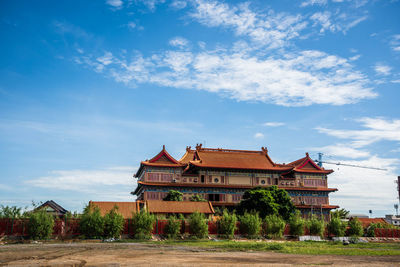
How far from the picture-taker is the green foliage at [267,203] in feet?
145

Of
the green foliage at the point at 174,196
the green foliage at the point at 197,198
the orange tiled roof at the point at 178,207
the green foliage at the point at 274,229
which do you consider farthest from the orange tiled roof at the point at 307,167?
the green foliage at the point at 274,229

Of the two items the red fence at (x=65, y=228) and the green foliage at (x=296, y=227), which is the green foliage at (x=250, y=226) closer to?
the red fence at (x=65, y=228)

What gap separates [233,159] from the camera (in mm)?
61094

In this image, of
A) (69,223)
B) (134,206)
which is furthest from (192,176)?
(69,223)

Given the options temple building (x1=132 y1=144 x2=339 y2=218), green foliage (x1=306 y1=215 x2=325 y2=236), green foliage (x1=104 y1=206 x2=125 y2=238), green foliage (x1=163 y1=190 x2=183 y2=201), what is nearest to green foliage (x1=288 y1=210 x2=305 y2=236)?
green foliage (x1=306 y1=215 x2=325 y2=236)

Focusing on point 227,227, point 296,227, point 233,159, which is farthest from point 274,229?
point 233,159

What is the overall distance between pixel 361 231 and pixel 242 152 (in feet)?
80.6

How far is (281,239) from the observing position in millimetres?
37062

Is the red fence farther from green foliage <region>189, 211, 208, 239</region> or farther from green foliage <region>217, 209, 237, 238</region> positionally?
green foliage <region>189, 211, 208, 239</region>

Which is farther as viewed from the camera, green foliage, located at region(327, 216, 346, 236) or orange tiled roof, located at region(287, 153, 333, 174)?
orange tiled roof, located at region(287, 153, 333, 174)

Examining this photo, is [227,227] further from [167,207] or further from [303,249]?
[303,249]

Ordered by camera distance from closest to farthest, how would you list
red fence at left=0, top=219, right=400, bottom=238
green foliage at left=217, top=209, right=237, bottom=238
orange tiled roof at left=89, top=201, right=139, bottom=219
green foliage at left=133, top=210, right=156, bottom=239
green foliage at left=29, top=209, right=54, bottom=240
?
green foliage at left=29, top=209, right=54, bottom=240
red fence at left=0, top=219, right=400, bottom=238
green foliage at left=133, top=210, right=156, bottom=239
green foliage at left=217, top=209, right=237, bottom=238
orange tiled roof at left=89, top=201, right=139, bottom=219

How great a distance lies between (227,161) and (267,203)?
16789 millimetres

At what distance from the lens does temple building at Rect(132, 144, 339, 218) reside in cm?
5584
